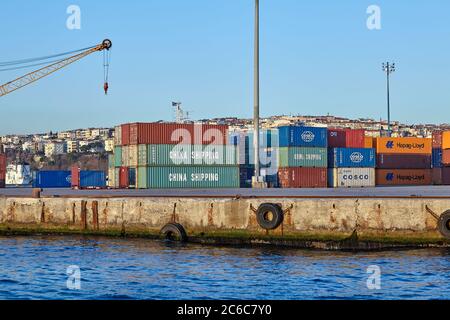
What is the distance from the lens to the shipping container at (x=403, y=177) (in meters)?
103

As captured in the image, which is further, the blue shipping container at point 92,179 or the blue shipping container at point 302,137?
the blue shipping container at point 92,179

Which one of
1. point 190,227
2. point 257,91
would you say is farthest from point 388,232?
point 257,91

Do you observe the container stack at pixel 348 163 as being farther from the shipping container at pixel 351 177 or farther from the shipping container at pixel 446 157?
the shipping container at pixel 446 157

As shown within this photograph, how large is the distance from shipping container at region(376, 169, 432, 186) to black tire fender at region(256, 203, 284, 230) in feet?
224

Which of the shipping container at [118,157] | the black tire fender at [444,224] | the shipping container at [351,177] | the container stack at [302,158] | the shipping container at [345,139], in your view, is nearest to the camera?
the black tire fender at [444,224]

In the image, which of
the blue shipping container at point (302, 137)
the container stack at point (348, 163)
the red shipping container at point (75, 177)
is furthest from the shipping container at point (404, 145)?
the red shipping container at point (75, 177)

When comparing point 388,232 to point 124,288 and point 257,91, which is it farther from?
point 257,91

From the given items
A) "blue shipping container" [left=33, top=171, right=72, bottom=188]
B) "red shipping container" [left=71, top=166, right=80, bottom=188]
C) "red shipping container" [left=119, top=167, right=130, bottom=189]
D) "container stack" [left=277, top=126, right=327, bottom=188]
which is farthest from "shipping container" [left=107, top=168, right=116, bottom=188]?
"container stack" [left=277, top=126, right=327, bottom=188]

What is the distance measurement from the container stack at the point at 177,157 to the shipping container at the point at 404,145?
87.4ft

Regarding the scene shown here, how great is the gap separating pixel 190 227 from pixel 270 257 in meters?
7.53

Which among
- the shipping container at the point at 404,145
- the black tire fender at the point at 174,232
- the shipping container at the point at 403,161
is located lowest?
the black tire fender at the point at 174,232

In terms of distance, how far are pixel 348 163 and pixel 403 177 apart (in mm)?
12800

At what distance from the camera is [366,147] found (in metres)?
104

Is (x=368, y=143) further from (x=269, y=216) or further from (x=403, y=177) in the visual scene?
(x=269, y=216)
